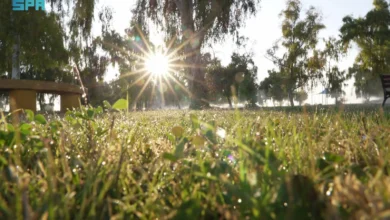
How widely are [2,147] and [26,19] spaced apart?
21452 millimetres

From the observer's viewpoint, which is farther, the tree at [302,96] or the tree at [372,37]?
the tree at [372,37]

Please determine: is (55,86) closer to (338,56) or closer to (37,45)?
(37,45)

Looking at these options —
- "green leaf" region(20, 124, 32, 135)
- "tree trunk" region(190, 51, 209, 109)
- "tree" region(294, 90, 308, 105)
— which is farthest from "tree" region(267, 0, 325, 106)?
"green leaf" region(20, 124, 32, 135)

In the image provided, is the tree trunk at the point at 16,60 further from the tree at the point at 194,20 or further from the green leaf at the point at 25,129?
the green leaf at the point at 25,129

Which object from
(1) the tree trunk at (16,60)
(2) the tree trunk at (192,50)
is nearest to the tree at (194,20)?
(2) the tree trunk at (192,50)

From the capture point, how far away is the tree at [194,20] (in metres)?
18.0

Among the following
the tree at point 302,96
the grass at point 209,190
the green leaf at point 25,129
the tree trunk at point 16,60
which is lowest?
the grass at point 209,190

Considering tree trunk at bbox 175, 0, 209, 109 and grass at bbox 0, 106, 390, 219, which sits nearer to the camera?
grass at bbox 0, 106, 390, 219

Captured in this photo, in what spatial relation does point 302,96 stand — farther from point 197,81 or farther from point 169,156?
point 169,156

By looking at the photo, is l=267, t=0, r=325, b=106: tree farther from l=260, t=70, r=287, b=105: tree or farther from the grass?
the grass

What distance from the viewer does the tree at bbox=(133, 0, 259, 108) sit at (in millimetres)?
17969

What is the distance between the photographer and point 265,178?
3.18 ft

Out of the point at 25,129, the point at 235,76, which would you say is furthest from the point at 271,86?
the point at 25,129

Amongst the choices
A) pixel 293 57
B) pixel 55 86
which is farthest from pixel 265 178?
pixel 293 57
